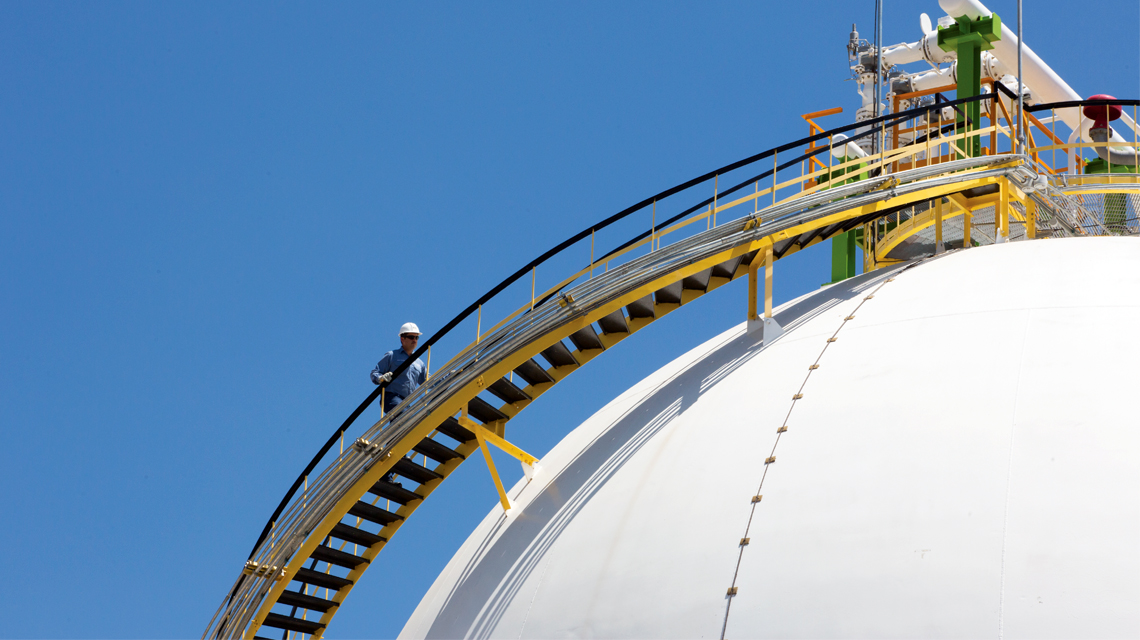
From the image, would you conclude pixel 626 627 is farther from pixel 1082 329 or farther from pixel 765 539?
pixel 1082 329

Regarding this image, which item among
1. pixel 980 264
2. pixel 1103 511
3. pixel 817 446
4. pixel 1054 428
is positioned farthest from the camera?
pixel 980 264

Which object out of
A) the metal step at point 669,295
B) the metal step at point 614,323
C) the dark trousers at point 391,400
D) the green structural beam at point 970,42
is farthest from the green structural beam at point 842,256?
the dark trousers at point 391,400

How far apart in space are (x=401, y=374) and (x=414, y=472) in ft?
4.14

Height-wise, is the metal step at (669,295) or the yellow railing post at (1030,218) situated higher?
the yellow railing post at (1030,218)

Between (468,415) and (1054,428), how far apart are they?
22.0 feet

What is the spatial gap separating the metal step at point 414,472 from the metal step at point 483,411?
0.95 m

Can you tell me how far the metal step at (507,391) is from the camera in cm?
1385

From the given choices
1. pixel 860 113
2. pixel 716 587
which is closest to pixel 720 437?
pixel 716 587

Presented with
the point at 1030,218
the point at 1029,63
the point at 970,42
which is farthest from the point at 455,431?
the point at 1029,63

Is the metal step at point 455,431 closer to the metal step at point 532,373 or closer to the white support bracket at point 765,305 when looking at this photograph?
the metal step at point 532,373

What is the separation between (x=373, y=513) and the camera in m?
14.6

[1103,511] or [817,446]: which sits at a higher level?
[817,446]

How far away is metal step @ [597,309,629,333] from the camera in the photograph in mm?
13914

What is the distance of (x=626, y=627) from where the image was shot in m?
10.7
